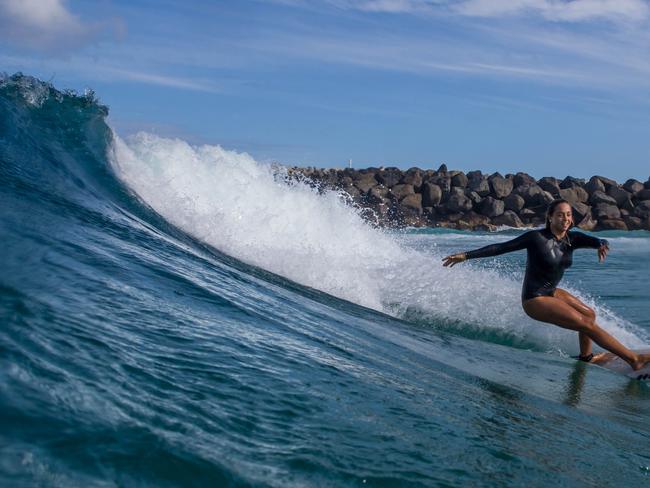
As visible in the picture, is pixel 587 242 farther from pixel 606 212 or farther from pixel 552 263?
pixel 606 212

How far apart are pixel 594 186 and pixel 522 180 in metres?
3.18

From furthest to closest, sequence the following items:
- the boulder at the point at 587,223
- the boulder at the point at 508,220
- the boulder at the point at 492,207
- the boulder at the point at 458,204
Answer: the boulder at the point at 458,204
the boulder at the point at 492,207
the boulder at the point at 508,220
the boulder at the point at 587,223

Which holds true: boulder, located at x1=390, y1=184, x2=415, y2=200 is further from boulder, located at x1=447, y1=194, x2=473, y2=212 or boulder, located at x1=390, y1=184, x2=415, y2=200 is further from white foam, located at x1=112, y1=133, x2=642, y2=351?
white foam, located at x1=112, y1=133, x2=642, y2=351

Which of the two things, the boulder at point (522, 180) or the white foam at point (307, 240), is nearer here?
the white foam at point (307, 240)

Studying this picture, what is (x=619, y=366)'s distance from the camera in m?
6.41

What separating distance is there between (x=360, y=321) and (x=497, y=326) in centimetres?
195

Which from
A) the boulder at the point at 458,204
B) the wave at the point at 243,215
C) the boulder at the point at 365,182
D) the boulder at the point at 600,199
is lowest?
the wave at the point at 243,215

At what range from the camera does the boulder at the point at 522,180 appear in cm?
3566

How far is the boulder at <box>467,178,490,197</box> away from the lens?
1384 inches

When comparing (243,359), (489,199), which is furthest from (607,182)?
(243,359)

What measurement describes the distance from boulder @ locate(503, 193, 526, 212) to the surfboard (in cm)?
2756

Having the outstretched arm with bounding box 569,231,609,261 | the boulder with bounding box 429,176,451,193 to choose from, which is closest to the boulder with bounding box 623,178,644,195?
the boulder with bounding box 429,176,451,193

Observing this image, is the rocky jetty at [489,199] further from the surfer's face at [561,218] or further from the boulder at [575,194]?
the surfer's face at [561,218]

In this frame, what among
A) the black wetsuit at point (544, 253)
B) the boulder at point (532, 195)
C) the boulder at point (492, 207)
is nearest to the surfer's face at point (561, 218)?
the black wetsuit at point (544, 253)
